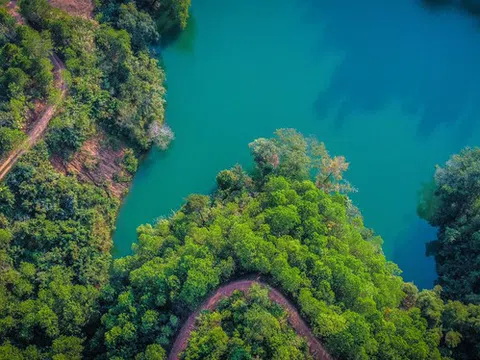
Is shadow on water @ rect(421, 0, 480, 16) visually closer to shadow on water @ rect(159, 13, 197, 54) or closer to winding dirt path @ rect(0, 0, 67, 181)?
shadow on water @ rect(159, 13, 197, 54)

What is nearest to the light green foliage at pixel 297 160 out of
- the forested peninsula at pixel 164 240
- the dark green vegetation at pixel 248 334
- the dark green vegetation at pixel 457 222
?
the forested peninsula at pixel 164 240

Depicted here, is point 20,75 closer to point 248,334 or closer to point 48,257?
point 48,257

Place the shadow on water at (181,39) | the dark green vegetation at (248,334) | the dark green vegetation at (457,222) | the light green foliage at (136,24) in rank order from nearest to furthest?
the dark green vegetation at (248,334)
the dark green vegetation at (457,222)
the light green foliage at (136,24)
the shadow on water at (181,39)

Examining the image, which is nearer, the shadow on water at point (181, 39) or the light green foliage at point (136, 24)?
the light green foliage at point (136, 24)

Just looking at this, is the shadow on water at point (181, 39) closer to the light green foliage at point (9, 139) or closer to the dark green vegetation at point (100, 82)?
the dark green vegetation at point (100, 82)

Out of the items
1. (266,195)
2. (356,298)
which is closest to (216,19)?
(266,195)

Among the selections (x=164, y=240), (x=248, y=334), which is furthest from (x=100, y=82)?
(x=248, y=334)
